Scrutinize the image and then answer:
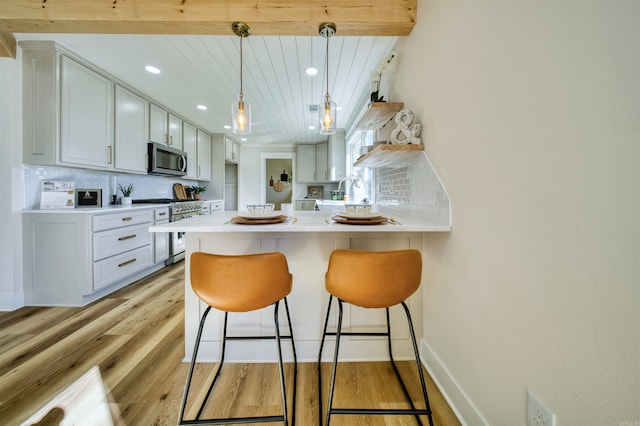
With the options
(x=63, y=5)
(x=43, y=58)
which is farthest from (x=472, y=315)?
(x=43, y=58)

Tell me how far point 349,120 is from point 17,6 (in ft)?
12.2

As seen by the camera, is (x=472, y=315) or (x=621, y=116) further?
(x=472, y=315)

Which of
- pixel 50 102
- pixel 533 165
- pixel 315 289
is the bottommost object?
pixel 315 289

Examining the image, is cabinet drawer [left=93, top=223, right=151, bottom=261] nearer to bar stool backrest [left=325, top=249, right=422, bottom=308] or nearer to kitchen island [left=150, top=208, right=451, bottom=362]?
kitchen island [left=150, top=208, right=451, bottom=362]

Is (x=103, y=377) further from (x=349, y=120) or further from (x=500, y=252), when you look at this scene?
(x=349, y=120)

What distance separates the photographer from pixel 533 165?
31.0 inches

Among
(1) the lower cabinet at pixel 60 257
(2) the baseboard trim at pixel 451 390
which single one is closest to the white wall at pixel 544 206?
(2) the baseboard trim at pixel 451 390

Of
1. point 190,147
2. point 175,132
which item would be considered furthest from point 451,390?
point 190,147

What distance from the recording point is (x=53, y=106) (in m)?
2.36

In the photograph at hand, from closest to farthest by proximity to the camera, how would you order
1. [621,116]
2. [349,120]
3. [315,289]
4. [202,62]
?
[621,116] < [315,289] < [202,62] < [349,120]

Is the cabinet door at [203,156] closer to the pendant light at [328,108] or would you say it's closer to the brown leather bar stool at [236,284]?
the pendant light at [328,108]

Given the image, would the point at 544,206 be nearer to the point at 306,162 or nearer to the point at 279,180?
the point at 306,162

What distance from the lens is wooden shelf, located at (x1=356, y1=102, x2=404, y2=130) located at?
1791 mm

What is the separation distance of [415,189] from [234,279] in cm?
128
